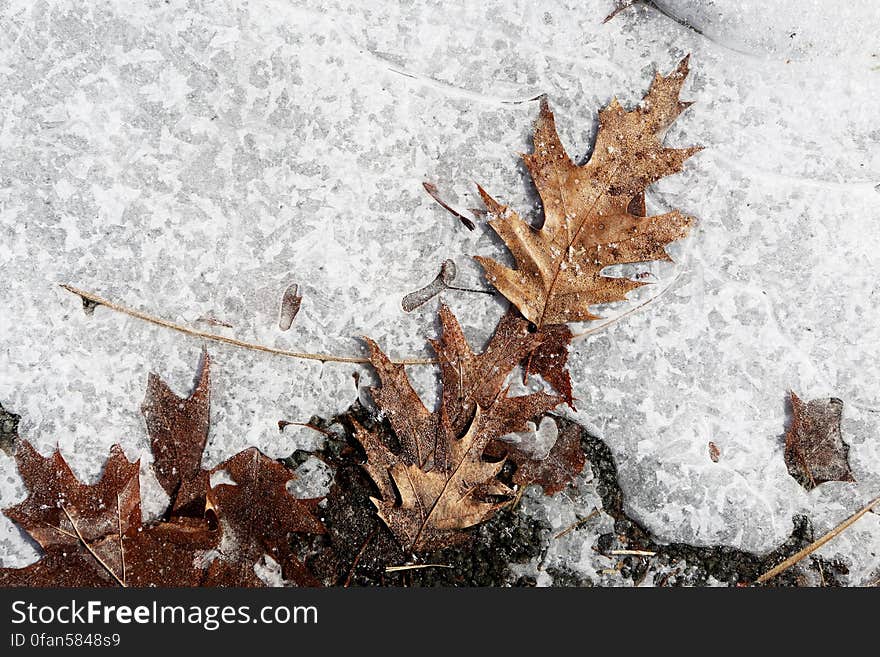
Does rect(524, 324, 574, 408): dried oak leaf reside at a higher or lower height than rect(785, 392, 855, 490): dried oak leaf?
higher

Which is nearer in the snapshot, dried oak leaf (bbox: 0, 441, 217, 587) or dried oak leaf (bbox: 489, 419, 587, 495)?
dried oak leaf (bbox: 0, 441, 217, 587)

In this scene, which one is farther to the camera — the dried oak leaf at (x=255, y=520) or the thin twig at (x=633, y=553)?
the thin twig at (x=633, y=553)

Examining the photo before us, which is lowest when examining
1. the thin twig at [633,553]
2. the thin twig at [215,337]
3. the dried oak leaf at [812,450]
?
the thin twig at [633,553]

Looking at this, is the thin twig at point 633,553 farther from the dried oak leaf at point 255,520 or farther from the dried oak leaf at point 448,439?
the dried oak leaf at point 255,520

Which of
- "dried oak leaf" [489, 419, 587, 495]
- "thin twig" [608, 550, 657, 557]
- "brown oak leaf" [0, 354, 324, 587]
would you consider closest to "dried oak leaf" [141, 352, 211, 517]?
"brown oak leaf" [0, 354, 324, 587]

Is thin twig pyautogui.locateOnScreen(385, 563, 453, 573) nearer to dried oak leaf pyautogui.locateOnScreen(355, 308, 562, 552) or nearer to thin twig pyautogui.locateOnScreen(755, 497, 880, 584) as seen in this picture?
dried oak leaf pyautogui.locateOnScreen(355, 308, 562, 552)

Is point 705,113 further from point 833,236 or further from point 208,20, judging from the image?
point 208,20

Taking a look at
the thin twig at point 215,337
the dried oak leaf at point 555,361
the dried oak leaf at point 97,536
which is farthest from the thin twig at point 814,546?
the dried oak leaf at point 97,536

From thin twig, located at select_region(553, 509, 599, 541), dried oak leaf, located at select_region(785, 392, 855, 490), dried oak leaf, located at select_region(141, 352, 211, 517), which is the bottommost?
thin twig, located at select_region(553, 509, 599, 541)
